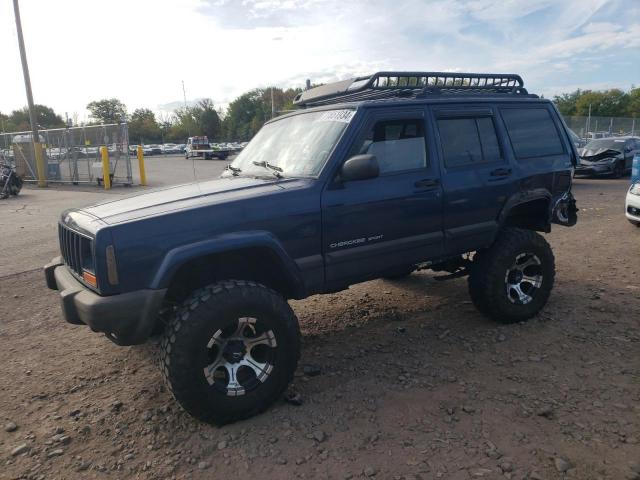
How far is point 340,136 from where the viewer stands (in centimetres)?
346

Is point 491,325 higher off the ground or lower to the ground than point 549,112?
lower

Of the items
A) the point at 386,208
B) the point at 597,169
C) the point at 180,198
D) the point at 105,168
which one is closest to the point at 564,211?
the point at 386,208

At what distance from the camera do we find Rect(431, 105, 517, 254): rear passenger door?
12.8 feet

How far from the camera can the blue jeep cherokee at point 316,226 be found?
2.80 m

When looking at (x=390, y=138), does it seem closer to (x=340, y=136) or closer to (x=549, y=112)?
(x=340, y=136)

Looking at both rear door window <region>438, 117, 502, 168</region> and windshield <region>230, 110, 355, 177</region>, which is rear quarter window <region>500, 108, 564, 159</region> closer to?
rear door window <region>438, 117, 502, 168</region>

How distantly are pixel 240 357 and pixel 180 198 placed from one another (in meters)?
1.18

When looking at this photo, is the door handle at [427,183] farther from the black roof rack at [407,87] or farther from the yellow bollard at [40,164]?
the yellow bollard at [40,164]

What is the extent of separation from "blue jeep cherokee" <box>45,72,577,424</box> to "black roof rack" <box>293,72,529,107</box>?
0.7 inches

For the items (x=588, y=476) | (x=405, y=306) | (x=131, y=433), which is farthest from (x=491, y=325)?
(x=131, y=433)

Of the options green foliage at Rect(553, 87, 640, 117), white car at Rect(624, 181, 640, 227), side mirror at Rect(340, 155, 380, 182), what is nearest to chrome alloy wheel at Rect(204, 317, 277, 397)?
side mirror at Rect(340, 155, 380, 182)

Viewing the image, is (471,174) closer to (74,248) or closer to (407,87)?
(407,87)

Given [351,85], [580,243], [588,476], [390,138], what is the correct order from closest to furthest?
[588,476]
[390,138]
[351,85]
[580,243]

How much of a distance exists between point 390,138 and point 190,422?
8.19ft
